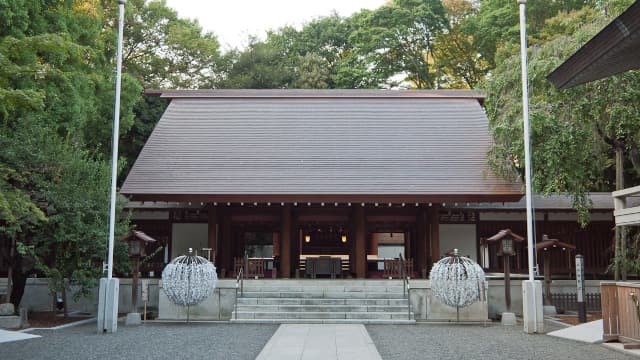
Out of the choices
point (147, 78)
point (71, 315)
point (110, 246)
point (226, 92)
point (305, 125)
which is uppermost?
point (147, 78)

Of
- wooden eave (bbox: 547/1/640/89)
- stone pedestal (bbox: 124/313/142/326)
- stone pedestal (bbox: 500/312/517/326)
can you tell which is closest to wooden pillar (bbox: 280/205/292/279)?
stone pedestal (bbox: 124/313/142/326)

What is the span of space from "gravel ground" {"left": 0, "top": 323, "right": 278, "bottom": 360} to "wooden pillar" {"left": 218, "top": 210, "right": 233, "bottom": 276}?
19.6 feet

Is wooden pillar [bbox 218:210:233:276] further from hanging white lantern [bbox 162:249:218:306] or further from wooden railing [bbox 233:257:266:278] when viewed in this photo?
hanging white lantern [bbox 162:249:218:306]

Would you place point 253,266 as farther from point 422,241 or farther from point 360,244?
point 422,241

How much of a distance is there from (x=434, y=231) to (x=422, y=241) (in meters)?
0.94

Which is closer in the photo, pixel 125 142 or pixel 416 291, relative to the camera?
pixel 416 291

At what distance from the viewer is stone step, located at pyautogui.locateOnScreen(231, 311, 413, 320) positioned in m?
14.5

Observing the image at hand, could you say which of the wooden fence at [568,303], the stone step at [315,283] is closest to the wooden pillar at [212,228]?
the stone step at [315,283]

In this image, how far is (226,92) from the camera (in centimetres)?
2214

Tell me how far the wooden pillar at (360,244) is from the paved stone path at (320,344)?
4.89 m

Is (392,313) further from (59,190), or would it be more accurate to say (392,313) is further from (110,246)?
(59,190)

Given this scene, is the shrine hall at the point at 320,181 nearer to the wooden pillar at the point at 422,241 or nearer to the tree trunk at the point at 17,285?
the wooden pillar at the point at 422,241

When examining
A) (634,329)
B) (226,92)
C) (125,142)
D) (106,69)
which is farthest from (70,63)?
(634,329)

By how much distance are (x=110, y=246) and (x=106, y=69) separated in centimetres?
1176
